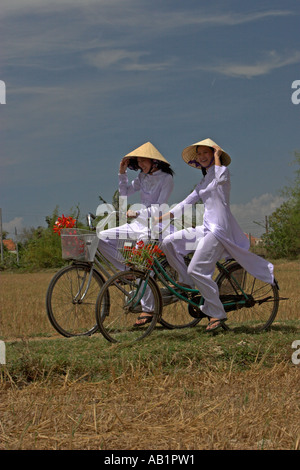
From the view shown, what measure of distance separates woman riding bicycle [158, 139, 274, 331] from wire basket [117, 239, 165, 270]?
297 mm

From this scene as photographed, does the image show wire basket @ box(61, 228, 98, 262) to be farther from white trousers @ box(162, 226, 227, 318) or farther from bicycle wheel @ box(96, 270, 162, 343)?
white trousers @ box(162, 226, 227, 318)

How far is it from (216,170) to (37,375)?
9.46ft

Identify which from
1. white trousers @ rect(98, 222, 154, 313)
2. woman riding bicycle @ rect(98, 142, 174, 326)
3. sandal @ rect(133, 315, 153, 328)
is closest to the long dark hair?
woman riding bicycle @ rect(98, 142, 174, 326)

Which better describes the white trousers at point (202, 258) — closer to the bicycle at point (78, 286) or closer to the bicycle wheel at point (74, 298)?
the bicycle at point (78, 286)

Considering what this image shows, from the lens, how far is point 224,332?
7.06m

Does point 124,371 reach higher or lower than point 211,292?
lower

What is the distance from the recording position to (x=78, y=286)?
7.16m

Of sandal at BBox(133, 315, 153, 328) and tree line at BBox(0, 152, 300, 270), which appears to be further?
tree line at BBox(0, 152, 300, 270)

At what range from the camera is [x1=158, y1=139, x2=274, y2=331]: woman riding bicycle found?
270 inches

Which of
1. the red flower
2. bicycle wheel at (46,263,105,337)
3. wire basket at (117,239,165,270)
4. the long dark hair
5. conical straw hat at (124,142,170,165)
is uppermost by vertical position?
conical straw hat at (124,142,170,165)

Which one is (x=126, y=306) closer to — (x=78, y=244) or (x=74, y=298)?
(x=74, y=298)

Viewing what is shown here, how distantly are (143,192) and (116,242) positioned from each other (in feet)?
2.57

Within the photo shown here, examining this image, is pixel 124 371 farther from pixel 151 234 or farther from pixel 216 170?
pixel 216 170
